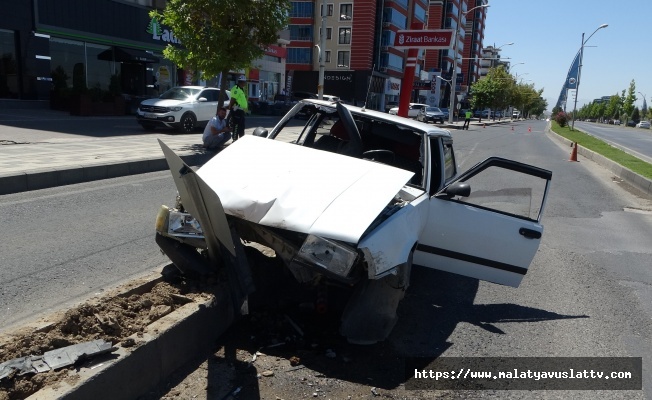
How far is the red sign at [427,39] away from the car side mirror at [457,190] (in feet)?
39.1

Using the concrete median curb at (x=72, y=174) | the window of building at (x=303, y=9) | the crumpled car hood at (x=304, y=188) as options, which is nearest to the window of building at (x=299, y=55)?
the window of building at (x=303, y=9)

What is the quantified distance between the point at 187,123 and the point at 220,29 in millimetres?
5152

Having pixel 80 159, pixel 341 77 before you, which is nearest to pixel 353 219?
pixel 80 159

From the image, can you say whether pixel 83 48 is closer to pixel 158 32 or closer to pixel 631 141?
pixel 158 32

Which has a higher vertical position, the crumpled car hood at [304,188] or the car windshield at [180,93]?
the car windshield at [180,93]

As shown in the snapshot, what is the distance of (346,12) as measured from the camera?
65625mm

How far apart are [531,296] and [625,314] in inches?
32.2

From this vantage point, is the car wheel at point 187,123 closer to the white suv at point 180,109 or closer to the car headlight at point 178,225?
the white suv at point 180,109

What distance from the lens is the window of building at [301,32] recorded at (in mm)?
66250

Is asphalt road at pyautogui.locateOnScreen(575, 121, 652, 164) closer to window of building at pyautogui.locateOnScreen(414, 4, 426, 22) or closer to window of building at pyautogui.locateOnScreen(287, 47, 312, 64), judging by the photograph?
window of building at pyautogui.locateOnScreen(414, 4, 426, 22)

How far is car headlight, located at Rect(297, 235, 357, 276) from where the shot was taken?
321 cm

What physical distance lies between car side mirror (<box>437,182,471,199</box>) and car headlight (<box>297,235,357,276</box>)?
1.51 metres

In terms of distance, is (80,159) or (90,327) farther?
(80,159)

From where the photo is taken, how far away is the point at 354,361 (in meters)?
3.53
